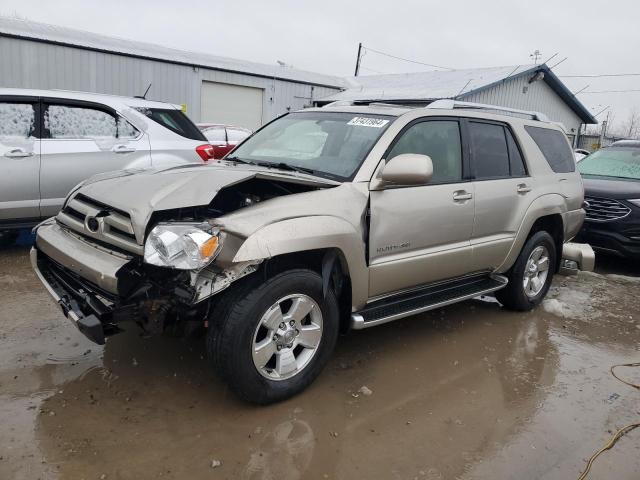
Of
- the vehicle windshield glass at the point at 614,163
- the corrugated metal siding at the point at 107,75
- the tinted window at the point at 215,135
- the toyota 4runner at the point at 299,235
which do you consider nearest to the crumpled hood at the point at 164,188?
the toyota 4runner at the point at 299,235

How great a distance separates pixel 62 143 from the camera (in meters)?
5.74

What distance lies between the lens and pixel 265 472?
8.59ft

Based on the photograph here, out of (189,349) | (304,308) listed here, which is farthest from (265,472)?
(189,349)

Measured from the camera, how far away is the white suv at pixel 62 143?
5.52 m

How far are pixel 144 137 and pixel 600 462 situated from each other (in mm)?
5372

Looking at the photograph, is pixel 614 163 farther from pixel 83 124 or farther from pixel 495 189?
pixel 83 124

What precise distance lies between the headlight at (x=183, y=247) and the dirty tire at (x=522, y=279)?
3.18 m

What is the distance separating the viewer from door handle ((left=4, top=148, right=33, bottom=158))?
17.9ft

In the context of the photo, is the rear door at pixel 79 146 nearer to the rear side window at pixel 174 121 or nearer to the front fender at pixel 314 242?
the rear side window at pixel 174 121

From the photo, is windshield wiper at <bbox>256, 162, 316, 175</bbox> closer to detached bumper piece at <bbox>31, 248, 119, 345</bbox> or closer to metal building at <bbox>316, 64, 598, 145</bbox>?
detached bumper piece at <bbox>31, 248, 119, 345</bbox>

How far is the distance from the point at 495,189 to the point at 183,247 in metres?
2.77

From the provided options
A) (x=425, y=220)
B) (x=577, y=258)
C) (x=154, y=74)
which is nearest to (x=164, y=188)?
(x=425, y=220)

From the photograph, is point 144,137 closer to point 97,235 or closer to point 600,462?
point 97,235

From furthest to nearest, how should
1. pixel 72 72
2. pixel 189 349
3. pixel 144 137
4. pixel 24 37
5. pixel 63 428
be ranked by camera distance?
1. pixel 72 72
2. pixel 24 37
3. pixel 144 137
4. pixel 189 349
5. pixel 63 428
